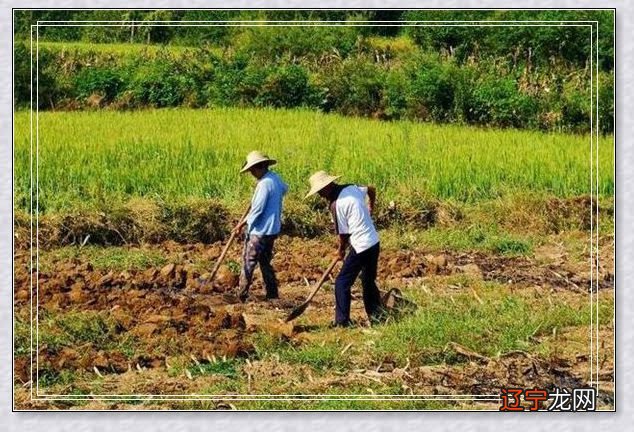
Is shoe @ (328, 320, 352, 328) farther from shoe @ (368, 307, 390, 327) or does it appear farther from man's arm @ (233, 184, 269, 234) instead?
man's arm @ (233, 184, 269, 234)

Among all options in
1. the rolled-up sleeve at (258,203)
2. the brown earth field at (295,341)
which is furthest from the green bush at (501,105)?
the rolled-up sleeve at (258,203)

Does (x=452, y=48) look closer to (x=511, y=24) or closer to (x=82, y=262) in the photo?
(x=511, y=24)

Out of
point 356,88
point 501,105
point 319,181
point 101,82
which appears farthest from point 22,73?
point 501,105

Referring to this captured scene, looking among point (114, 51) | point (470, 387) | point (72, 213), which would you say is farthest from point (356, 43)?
point (470, 387)

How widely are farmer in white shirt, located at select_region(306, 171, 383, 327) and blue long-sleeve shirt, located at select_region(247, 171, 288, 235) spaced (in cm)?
48

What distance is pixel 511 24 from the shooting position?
29.1 feet

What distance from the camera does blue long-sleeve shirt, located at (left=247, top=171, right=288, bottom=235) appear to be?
27.1 ft

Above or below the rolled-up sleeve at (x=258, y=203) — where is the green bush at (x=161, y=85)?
above

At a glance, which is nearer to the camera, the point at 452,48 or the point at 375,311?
the point at 375,311

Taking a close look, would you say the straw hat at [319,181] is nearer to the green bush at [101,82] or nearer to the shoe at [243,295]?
the shoe at [243,295]

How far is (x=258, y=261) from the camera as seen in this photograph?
848 cm

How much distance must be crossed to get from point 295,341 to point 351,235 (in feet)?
2.44

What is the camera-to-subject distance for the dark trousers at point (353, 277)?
25.8 feet

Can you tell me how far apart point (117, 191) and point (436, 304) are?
8.69 ft
